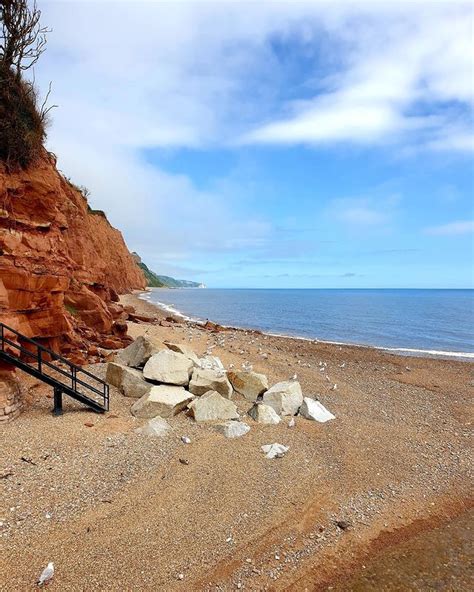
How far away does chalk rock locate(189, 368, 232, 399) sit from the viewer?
14.1 m

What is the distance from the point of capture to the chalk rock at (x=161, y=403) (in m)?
12.6

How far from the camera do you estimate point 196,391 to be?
14.1 meters

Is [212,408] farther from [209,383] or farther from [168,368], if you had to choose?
[168,368]

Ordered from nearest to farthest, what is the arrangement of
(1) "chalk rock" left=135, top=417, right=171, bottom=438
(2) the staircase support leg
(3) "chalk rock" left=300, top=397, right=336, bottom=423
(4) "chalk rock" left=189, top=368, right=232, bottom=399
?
(1) "chalk rock" left=135, top=417, right=171, bottom=438 < (2) the staircase support leg < (3) "chalk rock" left=300, top=397, right=336, bottom=423 < (4) "chalk rock" left=189, top=368, right=232, bottom=399

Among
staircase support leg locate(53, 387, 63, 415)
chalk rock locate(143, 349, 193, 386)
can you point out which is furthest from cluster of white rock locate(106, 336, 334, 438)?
staircase support leg locate(53, 387, 63, 415)

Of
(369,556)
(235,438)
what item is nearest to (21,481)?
(235,438)

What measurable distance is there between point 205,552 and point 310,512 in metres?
2.56

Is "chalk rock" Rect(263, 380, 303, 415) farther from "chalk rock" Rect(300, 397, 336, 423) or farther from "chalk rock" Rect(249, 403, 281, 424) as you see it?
"chalk rock" Rect(249, 403, 281, 424)

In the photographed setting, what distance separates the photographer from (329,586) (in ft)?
22.4

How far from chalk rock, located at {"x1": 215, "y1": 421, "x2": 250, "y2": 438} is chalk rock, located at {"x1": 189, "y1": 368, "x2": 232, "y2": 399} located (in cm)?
230

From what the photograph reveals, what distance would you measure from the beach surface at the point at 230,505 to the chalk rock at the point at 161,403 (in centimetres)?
40

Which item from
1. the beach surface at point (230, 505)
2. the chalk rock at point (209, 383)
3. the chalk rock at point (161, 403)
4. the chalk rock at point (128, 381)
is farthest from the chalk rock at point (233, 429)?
the chalk rock at point (128, 381)

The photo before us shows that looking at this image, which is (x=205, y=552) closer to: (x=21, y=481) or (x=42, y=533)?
(x=42, y=533)

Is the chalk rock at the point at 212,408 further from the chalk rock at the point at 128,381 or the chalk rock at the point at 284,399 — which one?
the chalk rock at the point at 128,381
